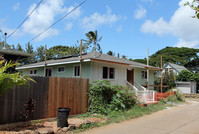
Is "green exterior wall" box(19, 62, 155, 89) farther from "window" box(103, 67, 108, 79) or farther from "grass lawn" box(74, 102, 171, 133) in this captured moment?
"grass lawn" box(74, 102, 171, 133)

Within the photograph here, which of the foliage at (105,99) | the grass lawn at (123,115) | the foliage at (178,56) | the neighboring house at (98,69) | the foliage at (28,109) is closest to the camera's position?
the foliage at (28,109)

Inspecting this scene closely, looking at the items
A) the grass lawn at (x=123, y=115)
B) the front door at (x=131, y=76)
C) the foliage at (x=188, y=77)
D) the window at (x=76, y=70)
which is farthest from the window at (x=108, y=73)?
the foliage at (x=188, y=77)

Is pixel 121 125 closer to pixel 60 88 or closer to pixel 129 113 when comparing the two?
pixel 129 113

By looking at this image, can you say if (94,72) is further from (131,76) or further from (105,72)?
(131,76)

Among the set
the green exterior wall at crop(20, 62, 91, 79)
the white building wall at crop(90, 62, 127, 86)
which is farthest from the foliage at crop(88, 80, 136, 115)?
the green exterior wall at crop(20, 62, 91, 79)

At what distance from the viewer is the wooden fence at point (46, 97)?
21.6ft

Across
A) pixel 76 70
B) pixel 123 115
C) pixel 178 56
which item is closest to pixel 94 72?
pixel 76 70

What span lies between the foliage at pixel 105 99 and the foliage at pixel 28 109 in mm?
3317

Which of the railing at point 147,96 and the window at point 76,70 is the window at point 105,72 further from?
the railing at point 147,96

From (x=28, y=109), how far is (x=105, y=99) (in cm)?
422

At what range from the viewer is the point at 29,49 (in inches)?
1516

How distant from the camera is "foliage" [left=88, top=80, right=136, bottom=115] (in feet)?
31.0

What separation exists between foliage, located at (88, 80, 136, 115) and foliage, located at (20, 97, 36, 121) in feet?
10.9

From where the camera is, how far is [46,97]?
7.78 metres
